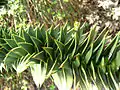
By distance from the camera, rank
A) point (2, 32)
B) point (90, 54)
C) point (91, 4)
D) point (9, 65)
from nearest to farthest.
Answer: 1. point (90, 54)
2. point (9, 65)
3. point (2, 32)
4. point (91, 4)

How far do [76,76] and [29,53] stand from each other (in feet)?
1.95

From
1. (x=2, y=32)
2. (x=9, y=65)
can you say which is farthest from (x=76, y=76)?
(x=2, y=32)

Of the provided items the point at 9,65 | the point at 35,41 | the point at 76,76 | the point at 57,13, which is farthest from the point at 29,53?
the point at 57,13

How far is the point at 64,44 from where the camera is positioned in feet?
10.0

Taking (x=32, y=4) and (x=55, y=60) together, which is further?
(x=32, y=4)

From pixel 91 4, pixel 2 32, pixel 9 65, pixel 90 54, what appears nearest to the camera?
pixel 90 54

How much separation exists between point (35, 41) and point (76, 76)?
0.60m

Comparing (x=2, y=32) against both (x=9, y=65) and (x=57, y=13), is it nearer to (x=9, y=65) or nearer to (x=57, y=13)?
(x=9, y=65)

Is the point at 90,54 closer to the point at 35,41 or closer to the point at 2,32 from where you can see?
the point at 35,41

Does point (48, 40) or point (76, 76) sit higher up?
point (48, 40)

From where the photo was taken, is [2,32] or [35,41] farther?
[2,32]

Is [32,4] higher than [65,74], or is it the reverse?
[32,4]

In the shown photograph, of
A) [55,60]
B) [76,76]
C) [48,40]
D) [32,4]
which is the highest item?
[32,4]

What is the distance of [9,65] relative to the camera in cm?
329
